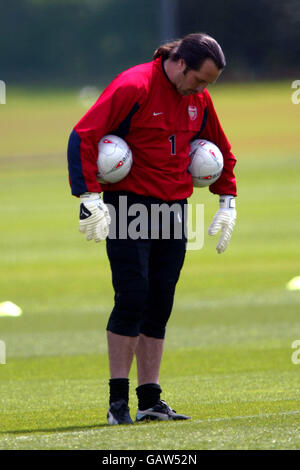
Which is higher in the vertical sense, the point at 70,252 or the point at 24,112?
the point at 24,112

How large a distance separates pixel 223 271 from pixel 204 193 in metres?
11.7

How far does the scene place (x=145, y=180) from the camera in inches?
243

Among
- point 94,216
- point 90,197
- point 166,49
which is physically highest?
point 166,49

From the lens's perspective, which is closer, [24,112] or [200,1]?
[200,1]

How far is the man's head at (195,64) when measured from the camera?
19.9 feet

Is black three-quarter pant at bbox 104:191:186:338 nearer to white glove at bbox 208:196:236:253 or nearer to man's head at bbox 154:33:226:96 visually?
white glove at bbox 208:196:236:253

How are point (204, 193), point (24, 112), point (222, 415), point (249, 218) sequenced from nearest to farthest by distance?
point (222, 415) < point (249, 218) < point (204, 193) < point (24, 112)

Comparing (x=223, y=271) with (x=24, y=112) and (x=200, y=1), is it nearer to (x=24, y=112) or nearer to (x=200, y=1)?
(x=200, y=1)

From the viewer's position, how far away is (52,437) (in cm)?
559

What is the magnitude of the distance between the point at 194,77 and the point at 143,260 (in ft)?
3.44

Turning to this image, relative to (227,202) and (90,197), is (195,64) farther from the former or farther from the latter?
(227,202)

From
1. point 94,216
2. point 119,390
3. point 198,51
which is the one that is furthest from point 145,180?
point 119,390
